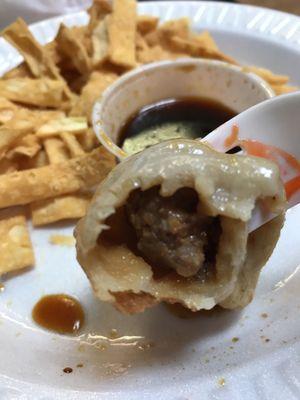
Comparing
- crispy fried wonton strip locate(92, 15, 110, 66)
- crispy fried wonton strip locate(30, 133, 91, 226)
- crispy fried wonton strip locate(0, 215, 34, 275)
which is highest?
crispy fried wonton strip locate(92, 15, 110, 66)

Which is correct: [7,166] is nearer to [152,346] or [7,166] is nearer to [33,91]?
[33,91]

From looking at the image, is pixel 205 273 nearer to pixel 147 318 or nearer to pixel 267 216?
pixel 267 216

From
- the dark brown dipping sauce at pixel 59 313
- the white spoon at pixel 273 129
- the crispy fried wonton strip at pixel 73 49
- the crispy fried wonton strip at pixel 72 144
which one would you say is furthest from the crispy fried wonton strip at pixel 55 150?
the white spoon at pixel 273 129

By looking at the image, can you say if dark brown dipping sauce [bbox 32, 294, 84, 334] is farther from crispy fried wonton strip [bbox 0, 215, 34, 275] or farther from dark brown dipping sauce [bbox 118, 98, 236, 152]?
dark brown dipping sauce [bbox 118, 98, 236, 152]

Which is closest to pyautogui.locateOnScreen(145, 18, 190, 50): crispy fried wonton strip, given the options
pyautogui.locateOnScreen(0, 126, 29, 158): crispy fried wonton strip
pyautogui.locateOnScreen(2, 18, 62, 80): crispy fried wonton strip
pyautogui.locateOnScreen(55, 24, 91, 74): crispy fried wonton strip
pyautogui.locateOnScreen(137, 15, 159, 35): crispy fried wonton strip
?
pyautogui.locateOnScreen(137, 15, 159, 35): crispy fried wonton strip

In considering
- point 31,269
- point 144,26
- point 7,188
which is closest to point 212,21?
point 144,26

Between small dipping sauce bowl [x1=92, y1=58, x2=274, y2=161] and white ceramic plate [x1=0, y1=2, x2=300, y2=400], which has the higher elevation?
small dipping sauce bowl [x1=92, y1=58, x2=274, y2=161]
